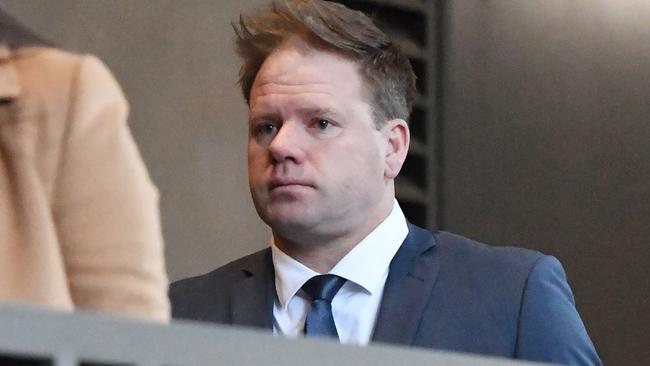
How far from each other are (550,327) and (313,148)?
0.36 meters

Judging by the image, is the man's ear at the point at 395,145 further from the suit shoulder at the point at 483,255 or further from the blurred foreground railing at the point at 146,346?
the blurred foreground railing at the point at 146,346

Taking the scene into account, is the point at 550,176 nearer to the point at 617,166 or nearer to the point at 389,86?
the point at 617,166

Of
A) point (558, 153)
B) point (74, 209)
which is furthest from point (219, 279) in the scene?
point (558, 153)

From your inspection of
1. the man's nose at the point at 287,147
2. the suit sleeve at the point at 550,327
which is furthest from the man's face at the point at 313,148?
the suit sleeve at the point at 550,327

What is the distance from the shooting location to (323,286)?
1.76 metres

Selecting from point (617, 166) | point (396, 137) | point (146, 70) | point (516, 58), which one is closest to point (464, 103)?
point (516, 58)

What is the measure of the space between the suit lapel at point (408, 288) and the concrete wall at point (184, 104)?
86cm

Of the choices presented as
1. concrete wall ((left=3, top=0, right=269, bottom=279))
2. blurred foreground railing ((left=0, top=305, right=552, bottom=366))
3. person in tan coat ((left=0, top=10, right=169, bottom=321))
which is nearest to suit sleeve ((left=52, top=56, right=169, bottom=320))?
person in tan coat ((left=0, top=10, right=169, bottom=321))

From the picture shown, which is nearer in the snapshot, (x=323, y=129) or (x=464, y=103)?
(x=323, y=129)

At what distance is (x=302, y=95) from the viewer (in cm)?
184

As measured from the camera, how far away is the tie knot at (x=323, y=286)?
1.75 m

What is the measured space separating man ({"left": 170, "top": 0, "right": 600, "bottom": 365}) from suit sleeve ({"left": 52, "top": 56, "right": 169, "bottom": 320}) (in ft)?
2.16

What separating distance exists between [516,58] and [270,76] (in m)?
1.32

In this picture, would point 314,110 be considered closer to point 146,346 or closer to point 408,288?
point 408,288
